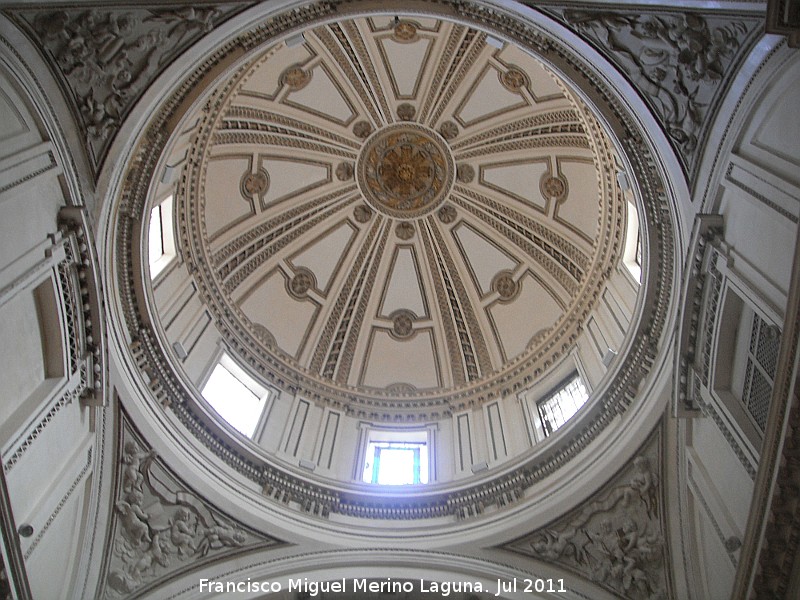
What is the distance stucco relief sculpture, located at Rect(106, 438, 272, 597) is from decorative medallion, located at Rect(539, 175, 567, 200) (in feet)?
38.2

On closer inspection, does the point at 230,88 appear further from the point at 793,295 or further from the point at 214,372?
the point at 793,295

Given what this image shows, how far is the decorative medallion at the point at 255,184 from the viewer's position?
17188 mm

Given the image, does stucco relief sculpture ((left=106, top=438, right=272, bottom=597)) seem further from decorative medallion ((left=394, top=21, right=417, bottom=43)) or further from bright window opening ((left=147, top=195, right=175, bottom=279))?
decorative medallion ((left=394, top=21, right=417, bottom=43))

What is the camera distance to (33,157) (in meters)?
7.02

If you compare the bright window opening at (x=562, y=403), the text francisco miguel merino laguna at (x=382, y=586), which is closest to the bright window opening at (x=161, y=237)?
the text francisco miguel merino laguna at (x=382, y=586)

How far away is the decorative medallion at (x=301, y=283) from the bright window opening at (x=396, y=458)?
16.8 ft

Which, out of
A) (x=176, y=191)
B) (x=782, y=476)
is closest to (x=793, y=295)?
(x=782, y=476)

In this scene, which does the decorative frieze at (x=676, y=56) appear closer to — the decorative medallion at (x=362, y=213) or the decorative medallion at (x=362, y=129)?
the decorative medallion at (x=362, y=129)

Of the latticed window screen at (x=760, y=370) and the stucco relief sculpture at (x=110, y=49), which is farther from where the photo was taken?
the stucco relief sculpture at (x=110, y=49)

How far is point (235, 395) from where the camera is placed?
44.7 feet

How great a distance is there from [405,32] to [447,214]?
5510 mm

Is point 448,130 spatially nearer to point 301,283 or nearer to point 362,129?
point 362,129

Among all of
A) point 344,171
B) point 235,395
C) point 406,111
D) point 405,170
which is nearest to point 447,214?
point 405,170

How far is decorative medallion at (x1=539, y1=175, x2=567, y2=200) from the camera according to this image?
56.5 feet
